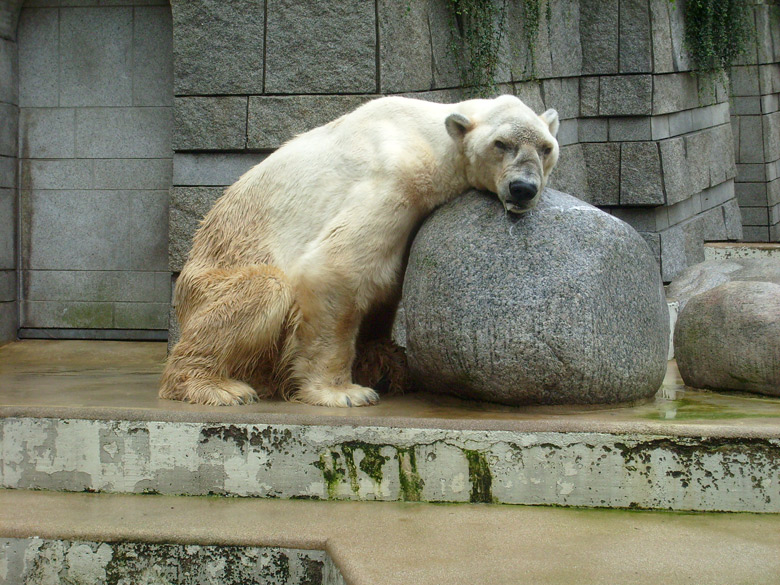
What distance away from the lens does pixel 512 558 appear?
2.69m

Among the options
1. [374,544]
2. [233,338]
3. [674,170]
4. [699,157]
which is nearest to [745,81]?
[699,157]

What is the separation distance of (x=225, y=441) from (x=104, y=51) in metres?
4.68

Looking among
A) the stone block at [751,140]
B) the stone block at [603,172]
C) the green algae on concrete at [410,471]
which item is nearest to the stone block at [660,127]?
the stone block at [603,172]

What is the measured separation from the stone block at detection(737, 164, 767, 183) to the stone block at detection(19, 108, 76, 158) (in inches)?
347

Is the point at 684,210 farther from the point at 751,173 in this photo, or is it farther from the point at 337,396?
the point at 337,396

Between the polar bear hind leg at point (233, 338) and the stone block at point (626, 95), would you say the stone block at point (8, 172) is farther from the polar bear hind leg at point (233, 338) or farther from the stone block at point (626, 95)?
the stone block at point (626, 95)

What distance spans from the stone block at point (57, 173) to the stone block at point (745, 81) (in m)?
8.64

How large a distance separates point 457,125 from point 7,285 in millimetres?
4650

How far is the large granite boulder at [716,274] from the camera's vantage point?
6891 millimetres

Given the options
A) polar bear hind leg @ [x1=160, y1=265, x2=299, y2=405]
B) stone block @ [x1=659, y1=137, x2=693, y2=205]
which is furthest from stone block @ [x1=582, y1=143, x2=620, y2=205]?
polar bear hind leg @ [x1=160, y1=265, x2=299, y2=405]

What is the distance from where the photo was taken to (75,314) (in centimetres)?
704

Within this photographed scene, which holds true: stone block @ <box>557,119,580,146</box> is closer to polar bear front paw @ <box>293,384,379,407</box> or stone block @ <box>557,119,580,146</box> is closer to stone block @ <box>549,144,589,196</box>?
stone block @ <box>549,144,589,196</box>

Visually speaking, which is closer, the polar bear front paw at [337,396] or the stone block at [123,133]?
the polar bear front paw at [337,396]

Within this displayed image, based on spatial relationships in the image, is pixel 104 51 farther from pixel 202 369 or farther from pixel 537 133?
pixel 537 133
